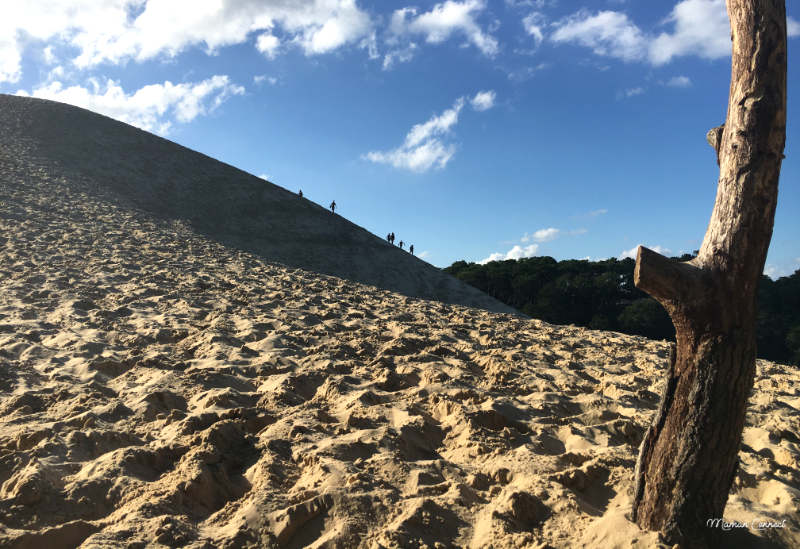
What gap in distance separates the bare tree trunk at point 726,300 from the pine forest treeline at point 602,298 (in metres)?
27.9

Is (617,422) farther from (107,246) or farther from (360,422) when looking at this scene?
(107,246)

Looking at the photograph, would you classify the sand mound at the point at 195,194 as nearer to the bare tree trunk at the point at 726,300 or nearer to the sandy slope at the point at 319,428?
the sandy slope at the point at 319,428

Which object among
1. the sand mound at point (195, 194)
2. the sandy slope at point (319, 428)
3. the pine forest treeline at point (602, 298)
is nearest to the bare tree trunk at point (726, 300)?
the sandy slope at point (319, 428)

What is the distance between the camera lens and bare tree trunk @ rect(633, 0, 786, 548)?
97.8 inches

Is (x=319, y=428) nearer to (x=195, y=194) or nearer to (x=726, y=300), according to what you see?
(x=726, y=300)

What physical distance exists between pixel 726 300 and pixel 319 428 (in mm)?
2890

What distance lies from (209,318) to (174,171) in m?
20.4

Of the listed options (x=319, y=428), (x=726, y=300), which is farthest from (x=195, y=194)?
(x=726, y=300)

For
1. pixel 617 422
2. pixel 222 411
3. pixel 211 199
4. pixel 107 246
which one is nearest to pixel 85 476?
pixel 222 411

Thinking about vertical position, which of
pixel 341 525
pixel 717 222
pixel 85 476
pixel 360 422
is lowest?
pixel 85 476

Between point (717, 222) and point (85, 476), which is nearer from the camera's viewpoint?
point (717, 222)

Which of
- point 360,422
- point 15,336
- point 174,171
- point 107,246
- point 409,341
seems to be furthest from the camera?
point 174,171

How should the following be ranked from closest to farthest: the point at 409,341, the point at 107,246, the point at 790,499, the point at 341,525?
the point at 341,525 < the point at 790,499 < the point at 409,341 < the point at 107,246

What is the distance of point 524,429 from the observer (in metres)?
4.16
